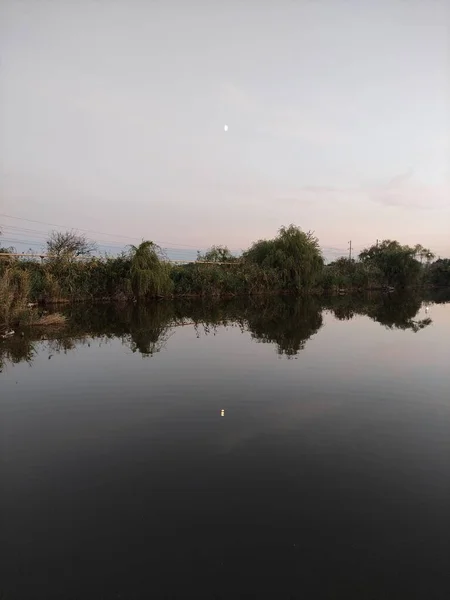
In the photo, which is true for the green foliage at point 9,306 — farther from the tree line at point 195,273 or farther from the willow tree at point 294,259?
the willow tree at point 294,259

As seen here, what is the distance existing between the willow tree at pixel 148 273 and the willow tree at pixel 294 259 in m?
9.69

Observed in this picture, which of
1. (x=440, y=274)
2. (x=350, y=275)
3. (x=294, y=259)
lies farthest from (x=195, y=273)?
(x=440, y=274)

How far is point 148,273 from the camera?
25.0 metres

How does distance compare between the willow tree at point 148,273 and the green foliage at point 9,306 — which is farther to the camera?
the willow tree at point 148,273

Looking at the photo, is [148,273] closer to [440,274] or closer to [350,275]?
[350,275]

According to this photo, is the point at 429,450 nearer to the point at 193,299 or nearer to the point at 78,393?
the point at 78,393

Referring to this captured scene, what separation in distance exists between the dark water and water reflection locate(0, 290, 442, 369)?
2176 millimetres

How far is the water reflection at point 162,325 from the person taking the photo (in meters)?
11.3

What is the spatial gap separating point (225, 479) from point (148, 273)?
70.5 feet

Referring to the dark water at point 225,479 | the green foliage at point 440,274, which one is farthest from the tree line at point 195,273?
the green foliage at point 440,274

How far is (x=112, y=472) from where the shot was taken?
173 inches

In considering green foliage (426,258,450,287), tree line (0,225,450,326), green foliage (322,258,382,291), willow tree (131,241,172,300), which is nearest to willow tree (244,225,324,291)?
tree line (0,225,450,326)

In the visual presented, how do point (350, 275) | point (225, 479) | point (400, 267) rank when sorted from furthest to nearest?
point (400, 267), point (350, 275), point (225, 479)

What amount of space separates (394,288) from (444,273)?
2078cm
